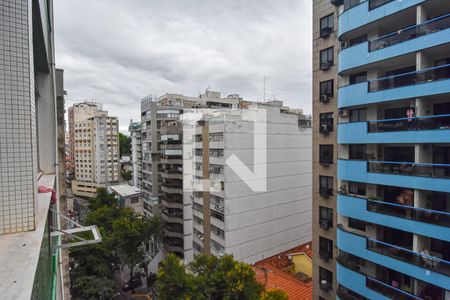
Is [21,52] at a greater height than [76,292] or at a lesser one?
greater

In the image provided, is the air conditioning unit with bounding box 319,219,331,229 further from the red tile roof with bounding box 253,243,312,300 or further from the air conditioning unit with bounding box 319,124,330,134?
the red tile roof with bounding box 253,243,312,300

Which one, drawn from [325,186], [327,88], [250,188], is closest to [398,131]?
[327,88]

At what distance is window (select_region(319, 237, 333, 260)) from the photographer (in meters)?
12.3

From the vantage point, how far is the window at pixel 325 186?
12.1 meters

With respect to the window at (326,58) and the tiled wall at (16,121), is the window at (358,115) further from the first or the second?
the tiled wall at (16,121)

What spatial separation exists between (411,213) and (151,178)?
2737cm

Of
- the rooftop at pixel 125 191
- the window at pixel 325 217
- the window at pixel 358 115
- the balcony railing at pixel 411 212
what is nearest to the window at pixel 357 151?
the window at pixel 358 115

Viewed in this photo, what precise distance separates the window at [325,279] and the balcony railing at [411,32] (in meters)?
9.87

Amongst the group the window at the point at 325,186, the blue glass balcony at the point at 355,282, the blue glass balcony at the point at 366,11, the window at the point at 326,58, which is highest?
the blue glass balcony at the point at 366,11

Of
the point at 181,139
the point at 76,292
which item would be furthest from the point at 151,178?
the point at 76,292

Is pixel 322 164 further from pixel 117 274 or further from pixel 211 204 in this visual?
pixel 117 274

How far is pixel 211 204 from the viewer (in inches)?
762

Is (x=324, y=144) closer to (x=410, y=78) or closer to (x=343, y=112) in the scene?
(x=343, y=112)

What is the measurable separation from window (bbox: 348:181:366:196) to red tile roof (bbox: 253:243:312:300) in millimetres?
7691
